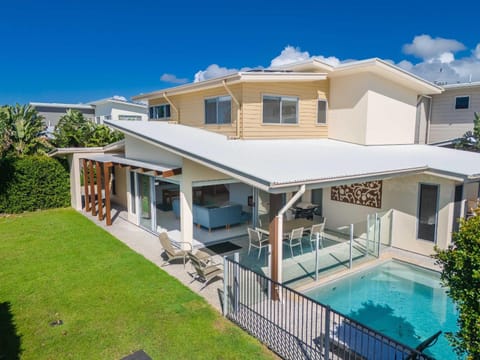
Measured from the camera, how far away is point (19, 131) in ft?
68.4

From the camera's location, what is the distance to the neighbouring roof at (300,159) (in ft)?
29.1

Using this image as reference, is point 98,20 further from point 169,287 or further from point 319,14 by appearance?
point 169,287

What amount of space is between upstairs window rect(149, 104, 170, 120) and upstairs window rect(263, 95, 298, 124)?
25.6 feet

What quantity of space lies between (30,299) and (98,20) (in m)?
23.3

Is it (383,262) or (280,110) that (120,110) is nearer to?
(280,110)

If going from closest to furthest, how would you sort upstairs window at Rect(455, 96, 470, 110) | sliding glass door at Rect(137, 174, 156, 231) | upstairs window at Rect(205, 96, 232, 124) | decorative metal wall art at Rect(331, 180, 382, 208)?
decorative metal wall art at Rect(331, 180, 382, 208), sliding glass door at Rect(137, 174, 156, 231), upstairs window at Rect(205, 96, 232, 124), upstairs window at Rect(455, 96, 470, 110)

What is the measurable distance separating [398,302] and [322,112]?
10.4 metres

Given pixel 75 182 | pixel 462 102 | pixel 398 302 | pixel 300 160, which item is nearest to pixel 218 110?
pixel 300 160

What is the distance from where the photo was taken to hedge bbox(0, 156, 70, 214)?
19.0m

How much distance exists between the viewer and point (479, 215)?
4.47 m

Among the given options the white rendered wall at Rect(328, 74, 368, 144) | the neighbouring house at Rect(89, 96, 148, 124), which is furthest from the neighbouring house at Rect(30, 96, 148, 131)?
the white rendered wall at Rect(328, 74, 368, 144)

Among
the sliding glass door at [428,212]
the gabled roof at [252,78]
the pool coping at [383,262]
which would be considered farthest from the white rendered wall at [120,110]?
the sliding glass door at [428,212]

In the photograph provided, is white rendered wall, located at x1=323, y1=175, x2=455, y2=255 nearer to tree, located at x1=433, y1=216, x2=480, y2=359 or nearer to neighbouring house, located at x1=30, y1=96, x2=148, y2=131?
tree, located at x1=433, y1=216, x2=480, y2=359

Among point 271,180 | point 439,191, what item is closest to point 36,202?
point 271,180
